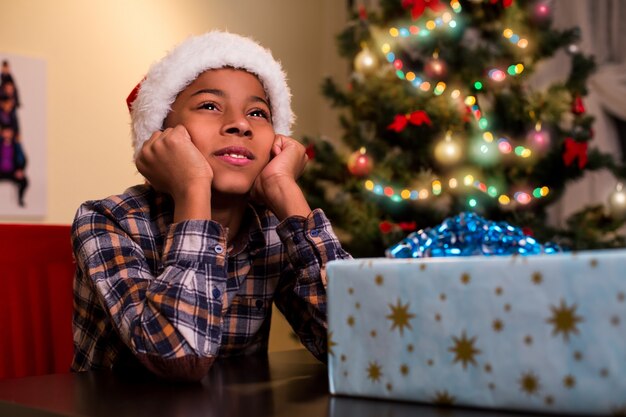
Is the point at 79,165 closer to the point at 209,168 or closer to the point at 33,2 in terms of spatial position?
the point at 33,2

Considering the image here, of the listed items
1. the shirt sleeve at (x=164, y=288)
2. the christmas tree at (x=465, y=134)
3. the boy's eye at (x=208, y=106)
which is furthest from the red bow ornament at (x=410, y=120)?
the shirt sleeve at (x=164, y=288)

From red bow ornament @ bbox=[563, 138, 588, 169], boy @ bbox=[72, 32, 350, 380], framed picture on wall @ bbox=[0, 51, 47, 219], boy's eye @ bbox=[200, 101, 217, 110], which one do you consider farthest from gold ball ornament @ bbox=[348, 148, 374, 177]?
boy's eye @ bbox=[200, 101, 217, 110]

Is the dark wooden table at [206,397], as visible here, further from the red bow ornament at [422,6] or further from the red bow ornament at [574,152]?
the red bow ornament at [422,6]

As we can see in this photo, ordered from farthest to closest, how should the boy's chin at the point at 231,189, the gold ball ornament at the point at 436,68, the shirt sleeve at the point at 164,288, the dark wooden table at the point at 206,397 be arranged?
the gold ball ornament at the point at 436,68 → the boy's chin at the point at 231,189 → the shirt sleeve at the point at 164,288 → the dark wooden table at the point at 206,397

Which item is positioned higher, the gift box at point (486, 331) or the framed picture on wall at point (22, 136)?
the framed picture on wall at point (22, 136)

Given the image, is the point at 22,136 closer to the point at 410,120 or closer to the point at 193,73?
the point at 410,120

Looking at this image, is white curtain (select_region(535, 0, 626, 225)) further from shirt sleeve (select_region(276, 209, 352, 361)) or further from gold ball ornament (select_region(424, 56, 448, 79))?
shirt sleeve (select_region(276, 209, 352, 361))

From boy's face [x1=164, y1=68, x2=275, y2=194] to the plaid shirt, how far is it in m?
0.11

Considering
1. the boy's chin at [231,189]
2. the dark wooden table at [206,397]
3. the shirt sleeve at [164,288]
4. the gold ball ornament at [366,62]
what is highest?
the gold ball ornament at [366,62]

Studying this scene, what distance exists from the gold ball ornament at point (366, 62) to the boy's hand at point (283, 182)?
1742 millimetres

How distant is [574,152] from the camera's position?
2.69 m

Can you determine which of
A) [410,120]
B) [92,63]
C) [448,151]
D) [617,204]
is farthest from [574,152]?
[92,63]

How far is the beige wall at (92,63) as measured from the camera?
10.3 ft

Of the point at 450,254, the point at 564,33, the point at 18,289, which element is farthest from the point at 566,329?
Result: the point at 564,33
